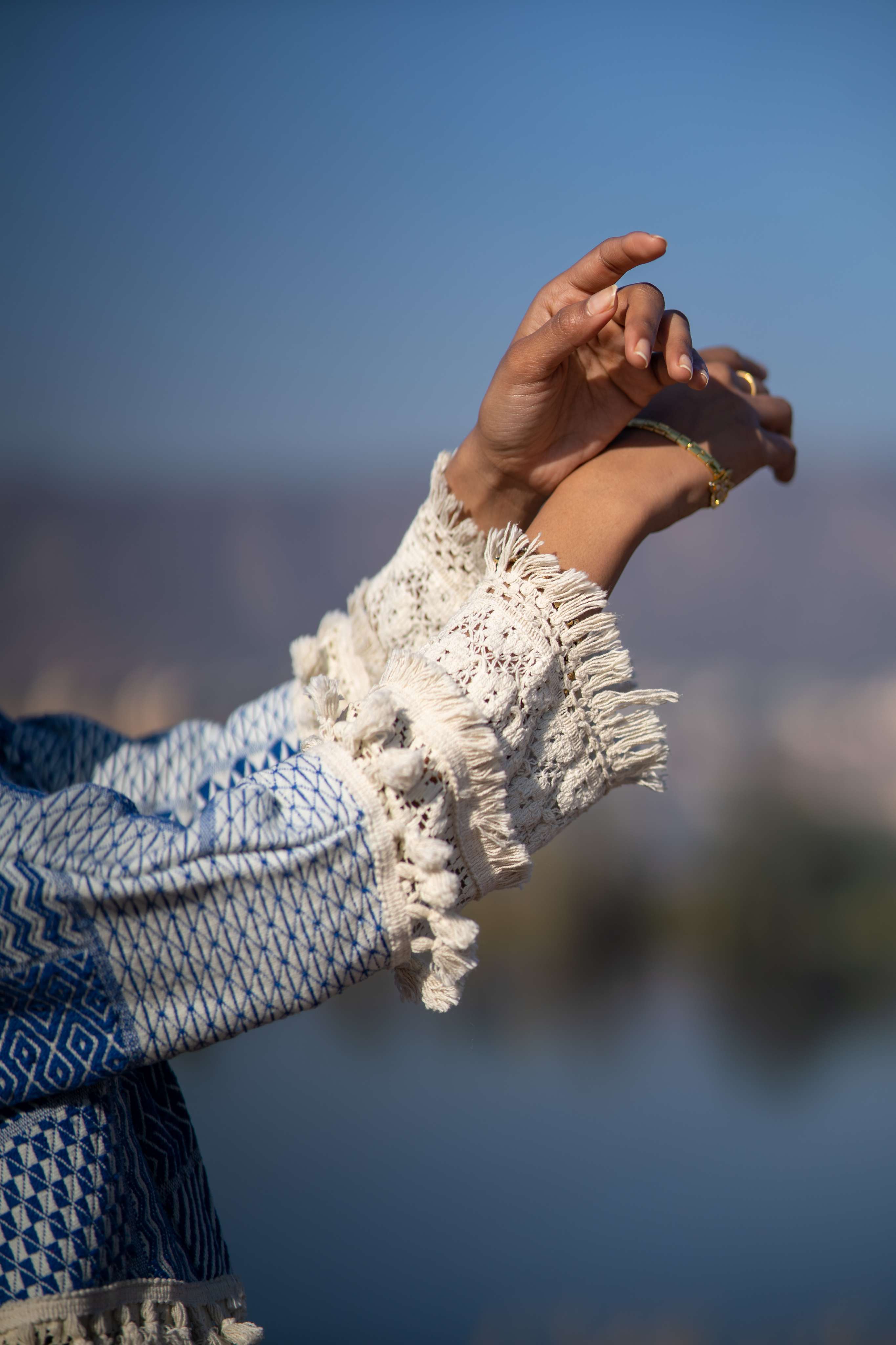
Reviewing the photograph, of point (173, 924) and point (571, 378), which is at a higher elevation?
point (571, 378)

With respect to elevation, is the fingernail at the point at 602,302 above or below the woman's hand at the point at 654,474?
above

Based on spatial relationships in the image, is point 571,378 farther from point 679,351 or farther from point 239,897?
point 239,897

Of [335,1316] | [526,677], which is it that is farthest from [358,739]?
[335,1316]

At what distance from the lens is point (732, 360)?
51 centimetres

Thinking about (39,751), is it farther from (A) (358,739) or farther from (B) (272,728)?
(A) (358,739)

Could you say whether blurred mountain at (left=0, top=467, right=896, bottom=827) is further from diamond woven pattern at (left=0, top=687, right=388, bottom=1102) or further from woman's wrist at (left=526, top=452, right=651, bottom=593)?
diamond woven pattern at (left=0, top=687, right=388, bottom=1102)

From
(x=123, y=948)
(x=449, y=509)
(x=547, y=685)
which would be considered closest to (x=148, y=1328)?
(x=123, y=948)

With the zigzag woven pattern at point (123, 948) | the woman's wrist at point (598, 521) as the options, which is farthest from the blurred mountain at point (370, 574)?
the zigzag woven pattern at point (123, 948)

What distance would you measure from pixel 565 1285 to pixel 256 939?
1.74 feet

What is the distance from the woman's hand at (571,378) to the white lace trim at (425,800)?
14 cm

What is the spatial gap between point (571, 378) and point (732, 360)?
16 cm

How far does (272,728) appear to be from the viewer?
0.50 meters

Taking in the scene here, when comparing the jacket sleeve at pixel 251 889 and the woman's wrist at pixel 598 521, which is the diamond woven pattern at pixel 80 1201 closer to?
the jacket sleeve at pixel 251 889

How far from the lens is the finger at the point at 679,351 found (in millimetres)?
346
